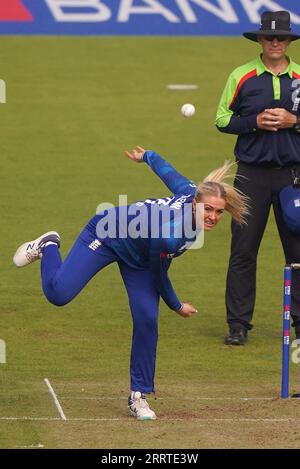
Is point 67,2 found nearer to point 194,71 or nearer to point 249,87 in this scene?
point 194,71

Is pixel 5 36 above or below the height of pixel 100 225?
above

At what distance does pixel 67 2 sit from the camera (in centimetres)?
2333

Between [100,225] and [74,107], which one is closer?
[100,225]

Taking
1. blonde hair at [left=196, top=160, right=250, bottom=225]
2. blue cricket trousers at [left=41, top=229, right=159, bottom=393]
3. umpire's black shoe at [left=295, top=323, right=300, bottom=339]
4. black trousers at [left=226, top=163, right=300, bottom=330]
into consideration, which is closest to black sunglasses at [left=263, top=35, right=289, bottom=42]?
black trousers at [left=226, top=163, right=300, bottom=330]

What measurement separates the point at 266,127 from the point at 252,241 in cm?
104

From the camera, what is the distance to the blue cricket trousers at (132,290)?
32.7 ft

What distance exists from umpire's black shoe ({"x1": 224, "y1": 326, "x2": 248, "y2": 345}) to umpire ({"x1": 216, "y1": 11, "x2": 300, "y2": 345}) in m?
0.53

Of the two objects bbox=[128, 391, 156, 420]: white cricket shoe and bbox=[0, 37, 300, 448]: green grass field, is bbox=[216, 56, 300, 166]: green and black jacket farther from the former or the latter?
bbox=[128, 391, 156, 420]: white cricket shoe

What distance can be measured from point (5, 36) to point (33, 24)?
163 cm

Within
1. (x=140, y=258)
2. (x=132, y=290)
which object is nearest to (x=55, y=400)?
(x=132, y=290)

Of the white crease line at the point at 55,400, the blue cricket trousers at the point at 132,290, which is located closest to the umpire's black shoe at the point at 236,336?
the white crease line at the point at 55,400

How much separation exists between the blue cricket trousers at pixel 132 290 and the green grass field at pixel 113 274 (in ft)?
1.29

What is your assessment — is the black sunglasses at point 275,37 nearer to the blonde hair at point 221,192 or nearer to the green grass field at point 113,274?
the blonde hair at point 221,192
